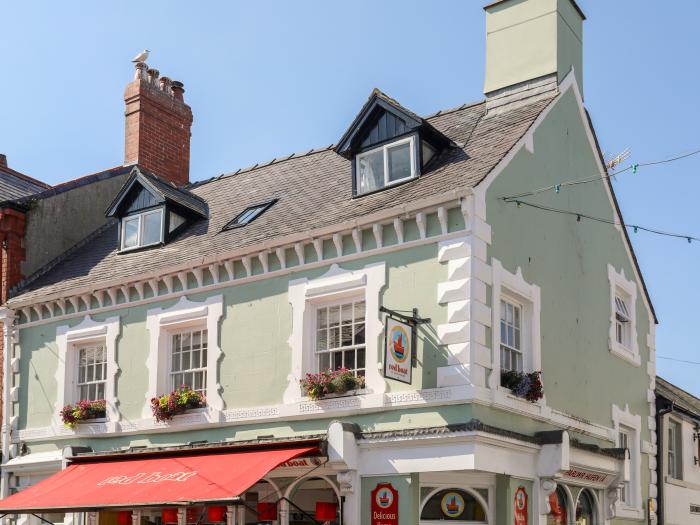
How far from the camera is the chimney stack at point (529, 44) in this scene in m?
17.7

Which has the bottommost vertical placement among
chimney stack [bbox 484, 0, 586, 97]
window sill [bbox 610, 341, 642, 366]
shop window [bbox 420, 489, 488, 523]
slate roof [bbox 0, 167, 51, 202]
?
shop window [bbox 420, 489, 488, 523]

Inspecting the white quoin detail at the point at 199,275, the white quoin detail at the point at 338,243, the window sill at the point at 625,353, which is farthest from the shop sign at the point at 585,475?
the white quoin detail at the point at 199,275

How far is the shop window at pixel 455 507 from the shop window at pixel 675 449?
7.74m

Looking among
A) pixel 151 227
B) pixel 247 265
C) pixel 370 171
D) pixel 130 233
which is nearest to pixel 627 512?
pixel 370 171

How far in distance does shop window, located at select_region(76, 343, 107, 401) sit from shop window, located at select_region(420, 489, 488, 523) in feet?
24.1

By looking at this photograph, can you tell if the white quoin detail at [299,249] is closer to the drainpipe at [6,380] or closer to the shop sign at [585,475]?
the shop sign at [585,475]

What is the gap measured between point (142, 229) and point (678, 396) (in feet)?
41.9

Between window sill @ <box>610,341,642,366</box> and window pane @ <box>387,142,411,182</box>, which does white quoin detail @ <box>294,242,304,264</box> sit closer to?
window pane @ <box>387,142,411,182</box>

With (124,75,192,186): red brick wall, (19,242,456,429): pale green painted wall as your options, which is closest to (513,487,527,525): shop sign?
(19,242,456,429): pale green painted wall

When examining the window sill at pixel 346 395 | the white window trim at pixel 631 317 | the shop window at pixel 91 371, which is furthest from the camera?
the shop window at pixel 91 371

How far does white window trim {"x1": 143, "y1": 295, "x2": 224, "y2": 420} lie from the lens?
55.6ft

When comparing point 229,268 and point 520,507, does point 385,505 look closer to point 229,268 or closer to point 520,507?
point 520,507

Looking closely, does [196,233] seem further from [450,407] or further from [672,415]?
[672,415]

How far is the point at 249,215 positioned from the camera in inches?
744
